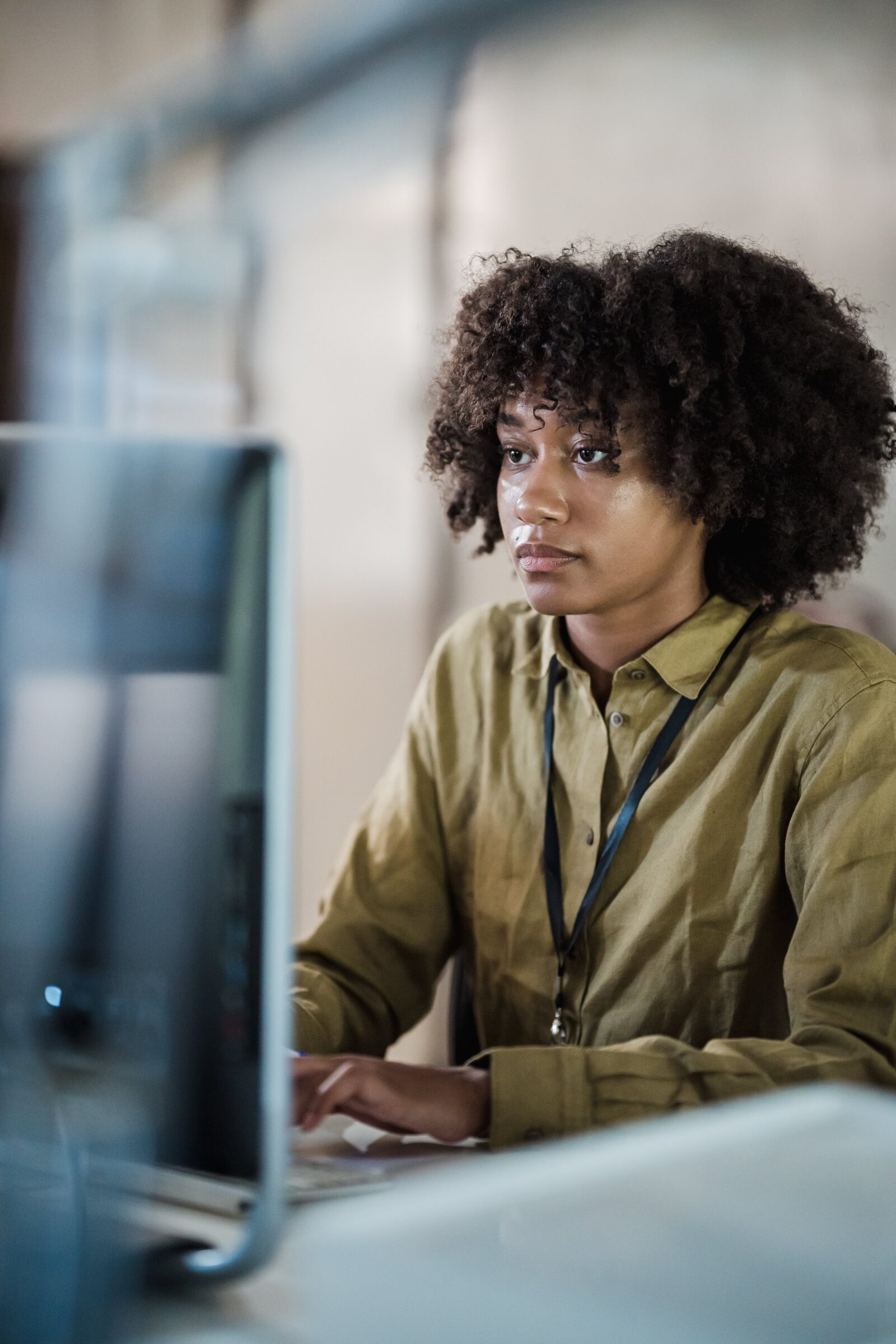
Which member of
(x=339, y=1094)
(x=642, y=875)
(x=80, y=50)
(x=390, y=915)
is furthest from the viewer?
(x=80, y=50)

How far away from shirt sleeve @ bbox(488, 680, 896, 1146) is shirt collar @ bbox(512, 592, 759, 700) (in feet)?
0.47

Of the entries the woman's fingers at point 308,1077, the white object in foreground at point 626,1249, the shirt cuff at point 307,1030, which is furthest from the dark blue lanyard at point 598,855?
the white object in foreground at point 626,1249

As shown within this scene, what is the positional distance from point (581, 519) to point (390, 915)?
49 centimetres

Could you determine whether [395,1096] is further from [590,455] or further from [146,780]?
[590,455]

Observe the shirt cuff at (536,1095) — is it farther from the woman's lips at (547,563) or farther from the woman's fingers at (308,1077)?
the woman's lips at (547,563)

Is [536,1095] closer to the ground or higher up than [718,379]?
closer to the ground

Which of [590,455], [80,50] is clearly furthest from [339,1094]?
[80,50]

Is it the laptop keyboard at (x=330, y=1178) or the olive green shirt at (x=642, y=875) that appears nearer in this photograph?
the laptop keyboard at (x=330, y=1178)

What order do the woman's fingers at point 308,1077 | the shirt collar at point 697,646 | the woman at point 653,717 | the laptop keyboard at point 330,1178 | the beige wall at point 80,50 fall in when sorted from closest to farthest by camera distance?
the laptop keyboard at point 330,1178
the woman's fingers at point 308,1077
the woman at point 653,717
the shirt collar at point 697,646
the beige wall at point 80,50

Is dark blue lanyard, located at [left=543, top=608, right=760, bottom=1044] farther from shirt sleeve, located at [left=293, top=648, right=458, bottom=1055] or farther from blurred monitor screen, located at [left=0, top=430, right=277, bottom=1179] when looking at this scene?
blurred monitor screen, located at [left=0, top=430, right=277, bottom=1179]

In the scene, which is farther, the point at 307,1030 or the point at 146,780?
the point at 307,1030

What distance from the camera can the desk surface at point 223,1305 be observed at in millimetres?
483

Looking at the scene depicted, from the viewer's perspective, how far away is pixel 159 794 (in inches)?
19.6

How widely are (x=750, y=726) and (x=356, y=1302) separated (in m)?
0.79
